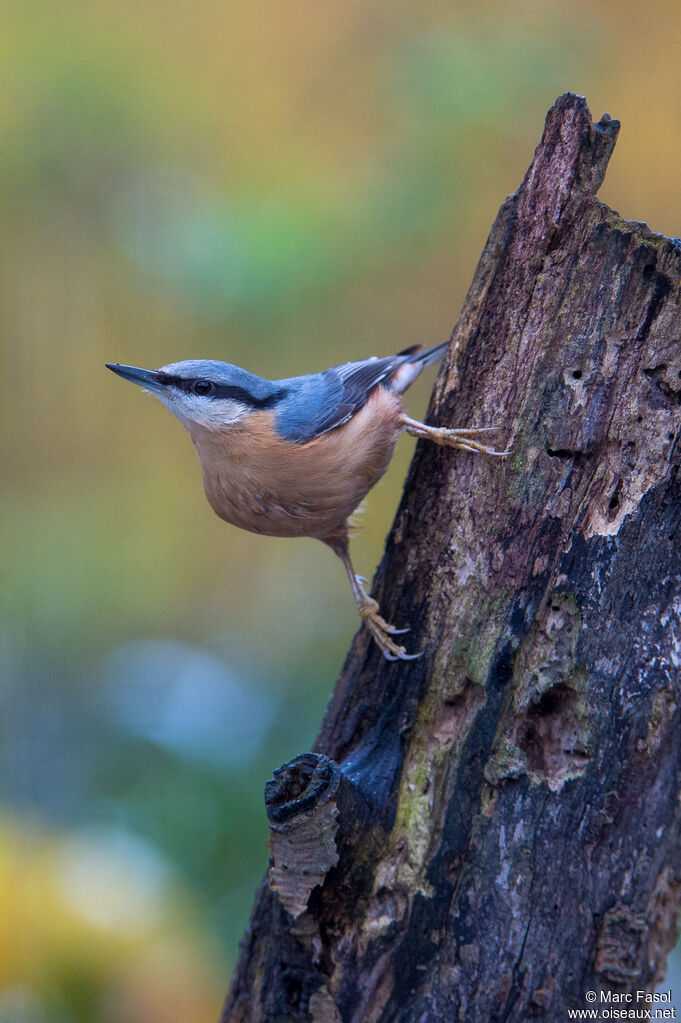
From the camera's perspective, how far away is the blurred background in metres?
3.58

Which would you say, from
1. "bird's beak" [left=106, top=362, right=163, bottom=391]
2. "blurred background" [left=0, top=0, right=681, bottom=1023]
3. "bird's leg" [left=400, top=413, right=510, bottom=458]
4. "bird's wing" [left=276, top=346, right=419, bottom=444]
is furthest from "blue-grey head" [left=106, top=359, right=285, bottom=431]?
"blurred background" [left=0, top=0, right=681, bottom=1023]

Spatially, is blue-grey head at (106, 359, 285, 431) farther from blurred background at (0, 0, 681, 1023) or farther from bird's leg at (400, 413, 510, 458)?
blurred background at (0, 0, 681, 1023)

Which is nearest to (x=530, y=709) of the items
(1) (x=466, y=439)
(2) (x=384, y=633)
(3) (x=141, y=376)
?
(2) (x=384, y=633)

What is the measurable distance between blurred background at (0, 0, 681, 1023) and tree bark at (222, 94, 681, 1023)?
1392mm

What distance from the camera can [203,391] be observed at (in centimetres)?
269

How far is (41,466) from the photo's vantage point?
437 cm

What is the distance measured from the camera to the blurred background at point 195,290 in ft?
11.7

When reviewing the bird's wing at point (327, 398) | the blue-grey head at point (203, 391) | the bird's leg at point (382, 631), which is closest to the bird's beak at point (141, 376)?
the blue-grey head at point (203, 391)

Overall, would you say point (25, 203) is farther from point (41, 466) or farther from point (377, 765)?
point (377, 765)

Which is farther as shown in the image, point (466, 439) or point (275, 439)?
point (275, 439)

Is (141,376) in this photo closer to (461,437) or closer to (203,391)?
(203,391)

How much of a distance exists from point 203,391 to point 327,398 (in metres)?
0.41

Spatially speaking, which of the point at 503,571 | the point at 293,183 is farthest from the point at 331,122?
the point at 503,571

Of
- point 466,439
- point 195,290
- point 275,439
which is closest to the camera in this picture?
point 466,439
